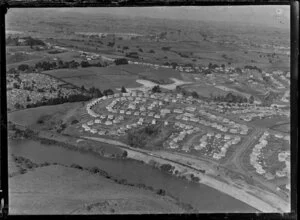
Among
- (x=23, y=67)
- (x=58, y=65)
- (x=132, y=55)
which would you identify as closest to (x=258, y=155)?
(x=132, y=55)

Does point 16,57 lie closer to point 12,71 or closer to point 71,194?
point 12,71

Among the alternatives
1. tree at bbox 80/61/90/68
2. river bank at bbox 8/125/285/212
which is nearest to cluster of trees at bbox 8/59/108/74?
tree at bbox 80/61/90/68

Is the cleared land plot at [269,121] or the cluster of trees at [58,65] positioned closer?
the cleared land plot at [269,121]

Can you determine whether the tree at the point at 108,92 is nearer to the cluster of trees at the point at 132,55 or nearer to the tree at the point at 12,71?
the cluster of trees at the point at 132,55

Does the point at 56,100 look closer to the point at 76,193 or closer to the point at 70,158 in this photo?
the point at 70,158

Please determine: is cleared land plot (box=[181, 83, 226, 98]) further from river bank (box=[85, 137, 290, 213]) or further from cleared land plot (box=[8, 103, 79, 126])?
cleared land plot (box=[8, 103, 79, 126])

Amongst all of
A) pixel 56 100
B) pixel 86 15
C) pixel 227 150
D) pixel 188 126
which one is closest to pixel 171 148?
pixel 188 126

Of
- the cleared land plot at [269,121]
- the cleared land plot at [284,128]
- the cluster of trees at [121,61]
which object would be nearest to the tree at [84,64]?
the cluster of trees at [121,61]

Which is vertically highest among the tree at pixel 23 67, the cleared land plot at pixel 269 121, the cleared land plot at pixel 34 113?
the tree at pixel 23 67
